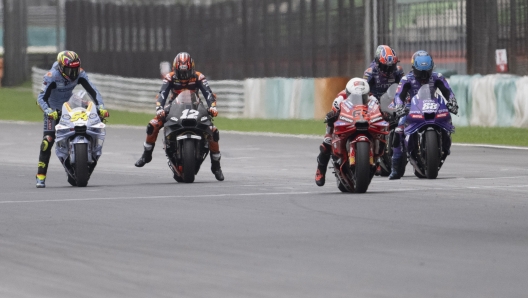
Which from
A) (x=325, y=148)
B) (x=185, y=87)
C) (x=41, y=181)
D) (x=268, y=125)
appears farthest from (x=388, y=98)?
(x=268, y=125)

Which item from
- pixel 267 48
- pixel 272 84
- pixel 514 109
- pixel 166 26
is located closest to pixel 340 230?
pixel 514 109

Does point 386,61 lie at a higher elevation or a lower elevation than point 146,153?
higher

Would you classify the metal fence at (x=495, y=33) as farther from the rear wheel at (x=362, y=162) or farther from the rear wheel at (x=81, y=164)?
the rear wheel at (x=362, y=162)

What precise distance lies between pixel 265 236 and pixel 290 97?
25006mm

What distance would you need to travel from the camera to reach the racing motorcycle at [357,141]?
1462 centimetres

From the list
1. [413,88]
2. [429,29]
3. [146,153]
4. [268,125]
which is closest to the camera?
[413,88]

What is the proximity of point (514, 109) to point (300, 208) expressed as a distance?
52.2ft

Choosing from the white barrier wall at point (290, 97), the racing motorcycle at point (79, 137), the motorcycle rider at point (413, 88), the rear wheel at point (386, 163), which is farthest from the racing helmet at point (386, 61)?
the white barrier wall at point (290, 97)

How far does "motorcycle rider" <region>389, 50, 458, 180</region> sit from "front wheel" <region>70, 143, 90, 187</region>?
3761mm

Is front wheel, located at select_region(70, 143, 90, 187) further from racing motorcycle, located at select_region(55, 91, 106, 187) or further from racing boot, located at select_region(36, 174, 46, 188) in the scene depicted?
racing boot, located at select_region(36, 174, 46, 188)

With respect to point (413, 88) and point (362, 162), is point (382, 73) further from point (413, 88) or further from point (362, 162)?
point (362, 162)

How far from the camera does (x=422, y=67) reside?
17625mm

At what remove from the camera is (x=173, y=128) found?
56.7 feet

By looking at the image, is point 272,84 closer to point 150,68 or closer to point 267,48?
point 267,48
